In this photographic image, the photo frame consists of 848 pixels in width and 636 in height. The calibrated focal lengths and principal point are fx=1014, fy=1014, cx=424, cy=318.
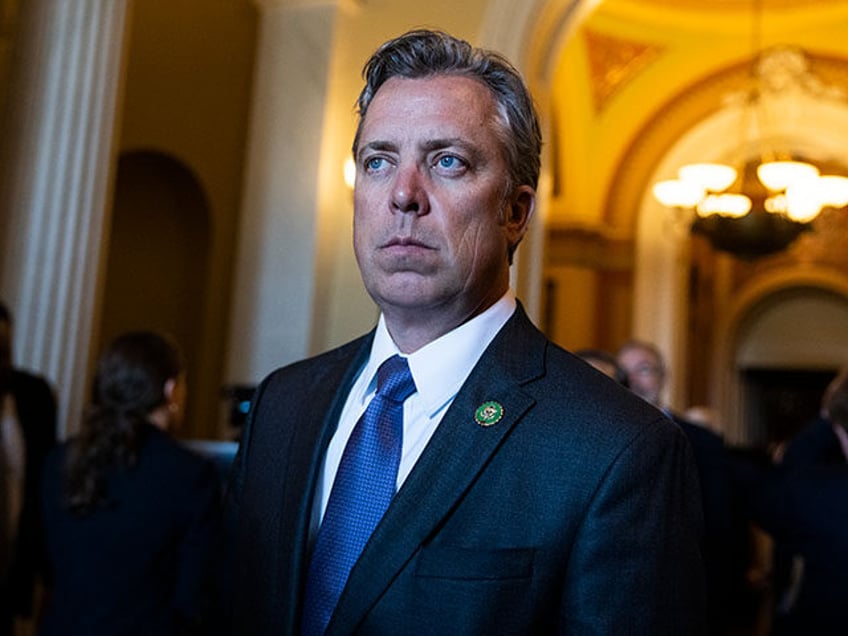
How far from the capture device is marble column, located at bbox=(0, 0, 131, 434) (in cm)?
391

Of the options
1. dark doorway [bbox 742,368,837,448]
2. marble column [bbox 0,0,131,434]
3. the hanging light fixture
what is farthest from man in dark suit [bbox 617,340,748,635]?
dark doorway [bbox 742,368,837,448]

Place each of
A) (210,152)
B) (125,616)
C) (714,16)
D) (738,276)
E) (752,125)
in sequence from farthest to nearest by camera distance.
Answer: (738,276)
(752,125)
(714,16)
(210,152)
(125,616)

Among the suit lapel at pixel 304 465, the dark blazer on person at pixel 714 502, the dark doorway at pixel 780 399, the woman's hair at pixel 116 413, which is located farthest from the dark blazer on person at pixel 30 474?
the dark doorway at pixel 780 399

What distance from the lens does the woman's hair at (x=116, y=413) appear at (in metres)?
2.63

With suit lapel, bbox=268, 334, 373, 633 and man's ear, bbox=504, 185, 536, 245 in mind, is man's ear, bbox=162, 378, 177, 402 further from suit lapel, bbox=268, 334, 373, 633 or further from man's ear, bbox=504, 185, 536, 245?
man's ear, bbox=504, 185, 536, 245

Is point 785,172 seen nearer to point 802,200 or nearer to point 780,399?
point 802,200

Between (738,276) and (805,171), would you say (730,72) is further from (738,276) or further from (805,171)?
(738,276)

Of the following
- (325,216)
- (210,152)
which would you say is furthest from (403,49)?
(210,152)

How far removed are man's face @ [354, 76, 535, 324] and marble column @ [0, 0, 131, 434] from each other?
2864 millimetres

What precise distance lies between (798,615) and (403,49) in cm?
258

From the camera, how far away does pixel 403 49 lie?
4.68ft

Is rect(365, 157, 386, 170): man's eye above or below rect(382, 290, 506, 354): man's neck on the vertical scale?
above

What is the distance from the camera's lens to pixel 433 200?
1346 mm

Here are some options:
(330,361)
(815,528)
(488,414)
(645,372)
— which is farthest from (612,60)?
(488,414)
